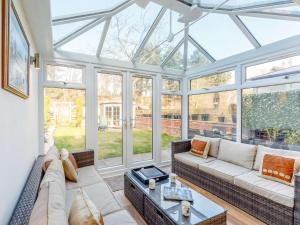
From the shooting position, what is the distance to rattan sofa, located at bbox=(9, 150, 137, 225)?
1237 mm

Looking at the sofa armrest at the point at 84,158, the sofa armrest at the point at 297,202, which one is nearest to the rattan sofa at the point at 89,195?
the sofa armrest at the point at 84,158

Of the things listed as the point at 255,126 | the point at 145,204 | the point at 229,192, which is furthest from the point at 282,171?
the point at 145,204

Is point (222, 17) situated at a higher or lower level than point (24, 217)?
higher

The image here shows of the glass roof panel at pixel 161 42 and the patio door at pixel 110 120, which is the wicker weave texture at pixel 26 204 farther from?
the glass roof panel at pixel 161 42

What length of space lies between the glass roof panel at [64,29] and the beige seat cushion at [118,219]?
2793mm

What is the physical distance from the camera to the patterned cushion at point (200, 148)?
3.57 m

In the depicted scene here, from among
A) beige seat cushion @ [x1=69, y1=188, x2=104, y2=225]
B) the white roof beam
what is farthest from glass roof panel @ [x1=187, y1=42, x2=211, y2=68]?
beige seat cushion @ [x1=69, y1=188, x2=104, y2=225]

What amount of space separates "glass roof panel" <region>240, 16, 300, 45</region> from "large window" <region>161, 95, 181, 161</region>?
7.67ft

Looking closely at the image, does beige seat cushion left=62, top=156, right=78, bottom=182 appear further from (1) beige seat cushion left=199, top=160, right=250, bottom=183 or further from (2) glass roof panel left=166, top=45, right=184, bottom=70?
(2) glass roof panel left=166, top=45, right=184, bottom=70

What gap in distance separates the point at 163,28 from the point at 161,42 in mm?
291

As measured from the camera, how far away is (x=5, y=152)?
1.23 m

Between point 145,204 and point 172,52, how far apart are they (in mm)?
3330

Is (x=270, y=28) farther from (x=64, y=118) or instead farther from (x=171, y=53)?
(x=64, y=118)

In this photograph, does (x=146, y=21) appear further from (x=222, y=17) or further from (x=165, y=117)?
(x=165, y=117)
